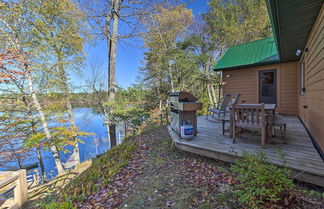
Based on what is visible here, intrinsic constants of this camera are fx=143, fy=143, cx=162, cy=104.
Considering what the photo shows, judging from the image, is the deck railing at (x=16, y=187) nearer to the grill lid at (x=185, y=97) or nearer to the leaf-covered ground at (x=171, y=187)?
the leaf-covered ground at (x=171, y=187)

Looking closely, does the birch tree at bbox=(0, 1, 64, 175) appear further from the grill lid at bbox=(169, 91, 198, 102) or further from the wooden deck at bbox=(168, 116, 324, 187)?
the wooden deck at bbox=(168, 116, 324, 187)

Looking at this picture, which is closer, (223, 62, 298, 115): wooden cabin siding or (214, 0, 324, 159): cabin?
(214, 0, 324, 159): cabin

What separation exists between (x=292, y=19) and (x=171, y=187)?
3.89m

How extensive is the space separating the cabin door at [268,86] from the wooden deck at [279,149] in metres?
2.83

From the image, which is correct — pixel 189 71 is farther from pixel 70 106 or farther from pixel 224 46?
pixel 70 106

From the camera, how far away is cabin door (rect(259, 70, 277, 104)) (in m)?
6.24

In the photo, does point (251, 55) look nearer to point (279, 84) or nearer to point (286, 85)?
point (279, 84)

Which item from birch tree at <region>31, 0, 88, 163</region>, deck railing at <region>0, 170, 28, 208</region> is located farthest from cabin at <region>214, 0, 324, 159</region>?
birch tree at <region>31, 0, 88, 163</region>

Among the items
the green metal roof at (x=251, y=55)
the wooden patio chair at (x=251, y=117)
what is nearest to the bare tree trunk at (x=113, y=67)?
the green metal roof at (x=251, y=55)

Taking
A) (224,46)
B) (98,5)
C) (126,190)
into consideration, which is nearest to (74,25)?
(98,5)

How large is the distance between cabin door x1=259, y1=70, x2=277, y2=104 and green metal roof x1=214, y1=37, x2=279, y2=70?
1.84 ft

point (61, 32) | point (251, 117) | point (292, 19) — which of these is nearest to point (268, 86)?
point (292, 19)

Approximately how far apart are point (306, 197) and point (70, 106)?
10.8 m

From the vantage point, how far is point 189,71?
8.87m
